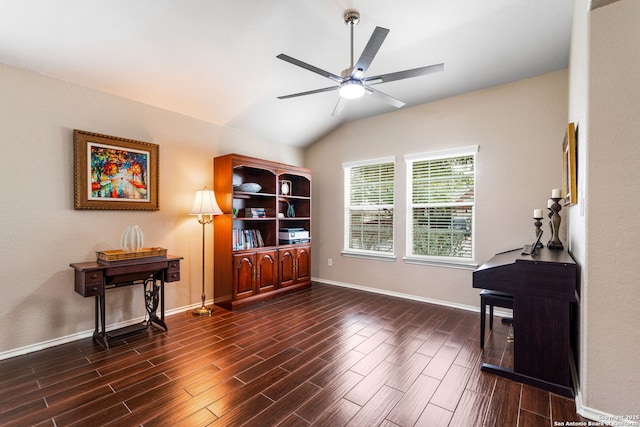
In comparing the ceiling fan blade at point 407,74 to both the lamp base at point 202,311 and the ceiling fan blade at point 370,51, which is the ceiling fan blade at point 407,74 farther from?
the lamp base at point 202,311

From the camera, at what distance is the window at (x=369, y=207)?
4.55 metres

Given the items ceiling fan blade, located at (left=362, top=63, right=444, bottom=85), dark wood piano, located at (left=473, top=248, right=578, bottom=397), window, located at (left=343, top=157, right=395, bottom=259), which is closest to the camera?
dark wood piano, located at (left=473, top=248, right=578, bottom=397)

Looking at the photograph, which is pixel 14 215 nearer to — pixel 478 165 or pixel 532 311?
pixel 532 311

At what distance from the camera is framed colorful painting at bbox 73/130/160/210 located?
2887 mm

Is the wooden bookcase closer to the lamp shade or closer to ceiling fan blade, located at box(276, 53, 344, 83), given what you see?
the lamp shade

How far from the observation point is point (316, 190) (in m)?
5.38

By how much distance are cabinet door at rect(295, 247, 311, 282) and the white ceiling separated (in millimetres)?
2435

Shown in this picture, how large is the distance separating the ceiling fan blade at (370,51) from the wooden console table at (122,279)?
8.67ft

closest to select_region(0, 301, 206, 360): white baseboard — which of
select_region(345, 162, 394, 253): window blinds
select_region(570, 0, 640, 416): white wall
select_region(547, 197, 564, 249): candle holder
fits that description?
select_region(345, 162, 394, 253): window blinds

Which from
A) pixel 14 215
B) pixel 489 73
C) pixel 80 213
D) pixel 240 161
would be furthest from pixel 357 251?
pixel 14 215

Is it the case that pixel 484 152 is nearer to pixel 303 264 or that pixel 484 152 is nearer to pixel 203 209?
pixel 303 264

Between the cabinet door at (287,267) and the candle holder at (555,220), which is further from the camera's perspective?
the cabinet door at (287,267)

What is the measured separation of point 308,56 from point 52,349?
382 cm

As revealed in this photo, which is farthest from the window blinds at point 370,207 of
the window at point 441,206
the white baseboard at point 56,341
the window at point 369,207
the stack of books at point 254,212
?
the white baseboard at point 56,341
